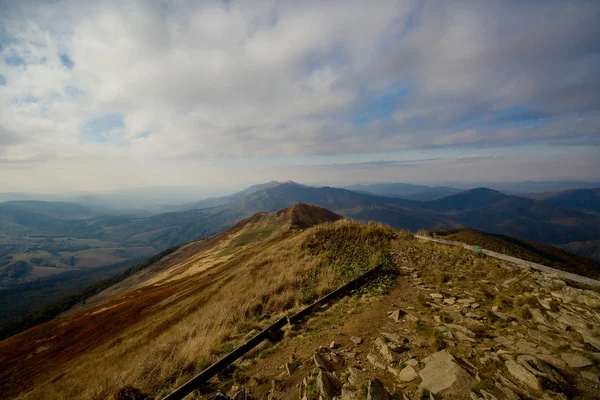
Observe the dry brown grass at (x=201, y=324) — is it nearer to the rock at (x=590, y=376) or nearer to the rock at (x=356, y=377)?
the rock at (x=356, y=377)

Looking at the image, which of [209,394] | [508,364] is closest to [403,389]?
[508,364]

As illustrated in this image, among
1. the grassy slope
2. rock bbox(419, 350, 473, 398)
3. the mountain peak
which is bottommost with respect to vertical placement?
the grassy slope

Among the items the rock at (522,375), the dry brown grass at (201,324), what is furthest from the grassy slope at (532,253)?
the rock at (522,375)

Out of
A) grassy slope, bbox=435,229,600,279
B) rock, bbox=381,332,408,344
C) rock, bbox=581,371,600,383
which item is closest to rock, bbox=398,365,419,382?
rock, bbox=381,332,408,344

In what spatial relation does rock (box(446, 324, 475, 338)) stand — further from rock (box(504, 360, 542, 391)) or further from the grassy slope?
the grassy slope

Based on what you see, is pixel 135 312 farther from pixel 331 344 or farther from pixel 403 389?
pixel 403 389

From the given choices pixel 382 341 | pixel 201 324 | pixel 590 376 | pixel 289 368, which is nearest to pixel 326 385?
pixel 289 368
